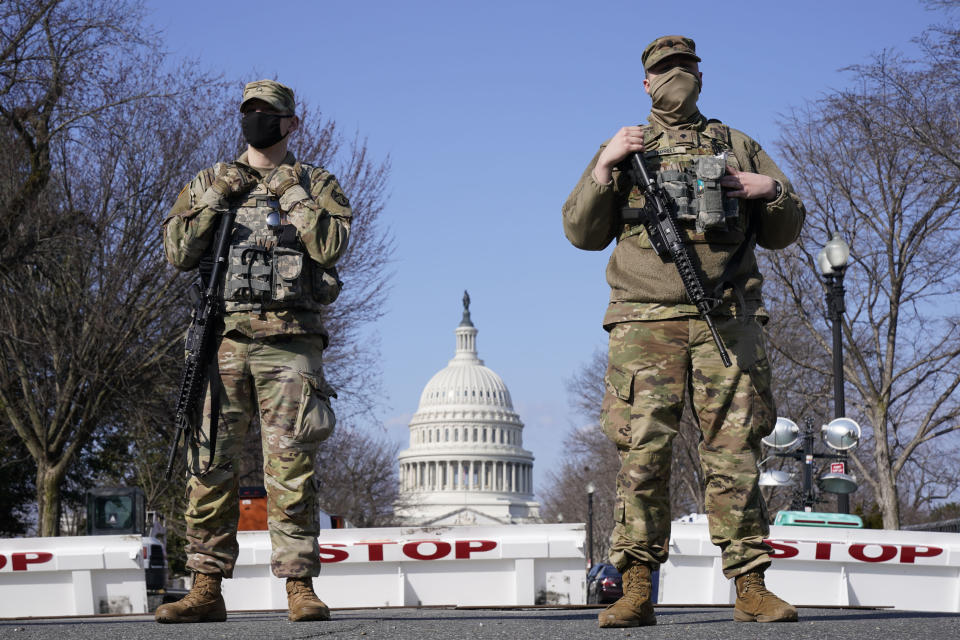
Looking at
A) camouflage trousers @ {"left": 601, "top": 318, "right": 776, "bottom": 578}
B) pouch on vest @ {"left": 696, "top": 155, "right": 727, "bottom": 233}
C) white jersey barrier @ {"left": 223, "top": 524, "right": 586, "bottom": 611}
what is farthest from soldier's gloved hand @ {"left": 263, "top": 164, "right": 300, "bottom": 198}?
white jersey barrier @ {"left": 223, "top": 524, "right": 586, "bottom": 611}

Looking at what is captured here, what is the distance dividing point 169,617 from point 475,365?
148 m

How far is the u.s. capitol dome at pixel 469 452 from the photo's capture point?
137 meters

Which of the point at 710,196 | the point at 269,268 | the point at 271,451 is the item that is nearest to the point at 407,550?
the point at 271,451

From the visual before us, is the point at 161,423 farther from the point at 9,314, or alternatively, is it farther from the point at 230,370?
the point at 230,370

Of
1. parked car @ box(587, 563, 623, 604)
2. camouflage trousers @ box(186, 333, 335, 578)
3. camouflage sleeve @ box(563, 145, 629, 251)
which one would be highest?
camouflage sleeve @ box(563, 145, 629, 251)

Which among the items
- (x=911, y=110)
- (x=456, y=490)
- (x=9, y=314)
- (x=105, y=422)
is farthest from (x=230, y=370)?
(x=456, y=490)

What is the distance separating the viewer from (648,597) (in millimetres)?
5074

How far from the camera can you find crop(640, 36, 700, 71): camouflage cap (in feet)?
Result: 18.0

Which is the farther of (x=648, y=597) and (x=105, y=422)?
(x=105, y=422)

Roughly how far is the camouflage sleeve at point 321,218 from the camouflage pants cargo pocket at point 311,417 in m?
0.51

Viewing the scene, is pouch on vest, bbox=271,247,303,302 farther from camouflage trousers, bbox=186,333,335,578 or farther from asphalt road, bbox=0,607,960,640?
asphalt road, bbox=0,607,960,640

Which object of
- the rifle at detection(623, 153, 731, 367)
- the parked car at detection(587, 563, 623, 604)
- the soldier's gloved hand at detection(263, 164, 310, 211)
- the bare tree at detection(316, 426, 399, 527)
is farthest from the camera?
the bare tree at detection(316, 426, 399, 527)

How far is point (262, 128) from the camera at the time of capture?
5.95 metres

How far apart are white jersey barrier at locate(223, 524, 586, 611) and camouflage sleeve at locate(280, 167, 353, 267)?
3.11m
